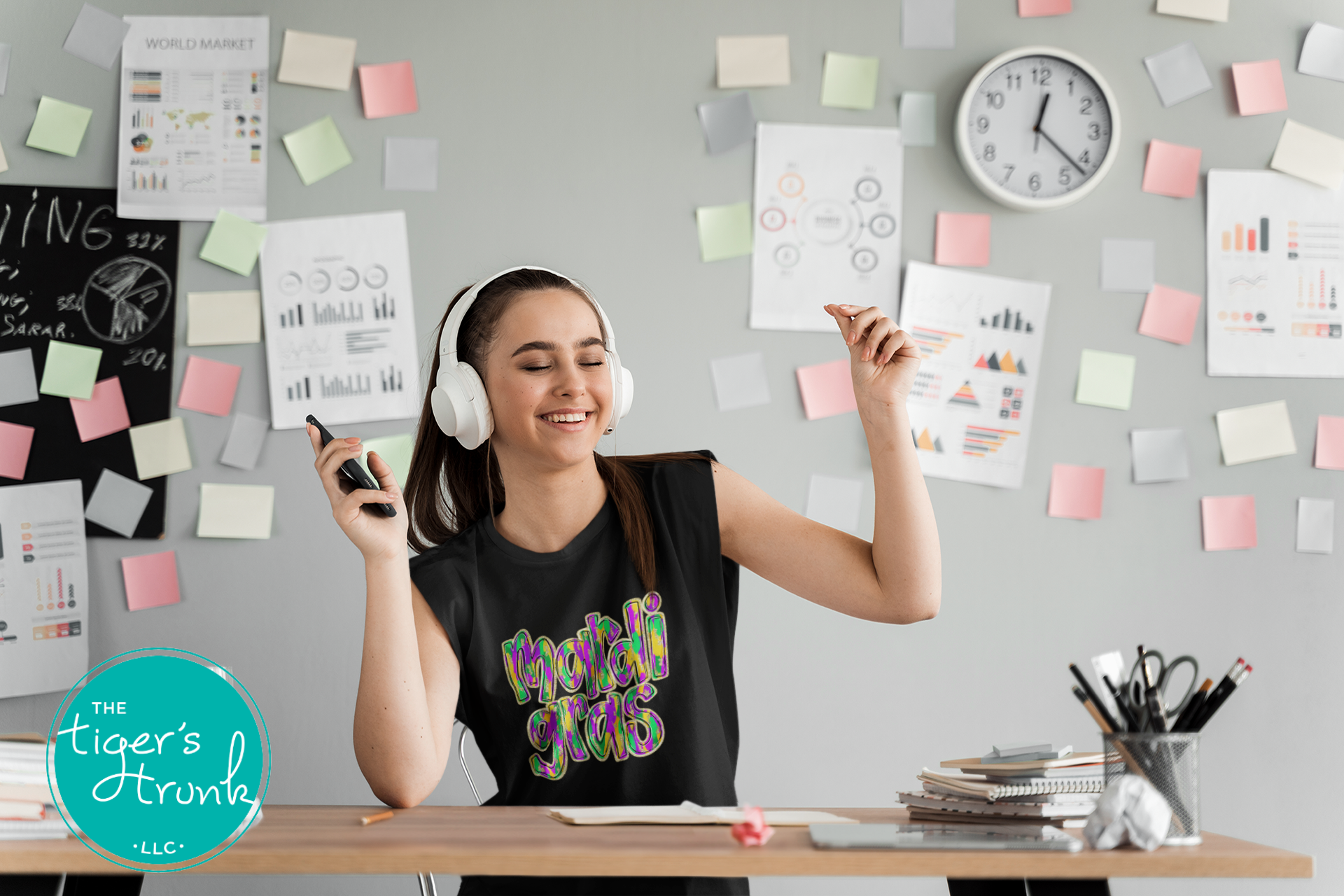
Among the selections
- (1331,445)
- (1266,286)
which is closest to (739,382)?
(1266,286)

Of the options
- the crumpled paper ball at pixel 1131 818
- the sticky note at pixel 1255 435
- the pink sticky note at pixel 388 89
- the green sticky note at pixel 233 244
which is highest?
the pink sticky note at pixel 388 89

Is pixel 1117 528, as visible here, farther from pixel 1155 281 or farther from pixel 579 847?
pixel 579 847

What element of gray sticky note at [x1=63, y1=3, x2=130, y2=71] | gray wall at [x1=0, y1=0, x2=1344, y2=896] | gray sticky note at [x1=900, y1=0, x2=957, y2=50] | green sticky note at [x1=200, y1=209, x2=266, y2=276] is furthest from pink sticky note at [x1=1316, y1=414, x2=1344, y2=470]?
gray sticky note at [x1=63, y1=3, x2=130, y2=71]

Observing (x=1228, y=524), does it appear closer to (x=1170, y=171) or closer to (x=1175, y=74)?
(x=1170, y=171)

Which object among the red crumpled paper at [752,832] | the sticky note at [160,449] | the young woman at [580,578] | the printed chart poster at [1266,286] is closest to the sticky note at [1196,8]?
the printed chart poster at [1266,286]

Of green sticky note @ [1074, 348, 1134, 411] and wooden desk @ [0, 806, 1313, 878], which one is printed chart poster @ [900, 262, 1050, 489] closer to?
green sticky note @ [1074, 348, 1134, 411]

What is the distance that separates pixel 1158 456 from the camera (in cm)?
208

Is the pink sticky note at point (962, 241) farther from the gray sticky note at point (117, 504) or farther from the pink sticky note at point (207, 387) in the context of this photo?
the gray sticky note at point (117, 504)

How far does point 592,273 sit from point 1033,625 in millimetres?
1175

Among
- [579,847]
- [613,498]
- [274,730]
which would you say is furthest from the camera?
[274,730]

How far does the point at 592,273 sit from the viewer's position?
2074mm

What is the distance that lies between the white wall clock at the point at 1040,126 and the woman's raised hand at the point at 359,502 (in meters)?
1.50

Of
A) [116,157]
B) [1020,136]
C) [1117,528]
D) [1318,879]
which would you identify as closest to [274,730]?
[116,157]

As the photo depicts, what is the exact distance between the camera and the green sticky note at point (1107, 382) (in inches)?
81.9
